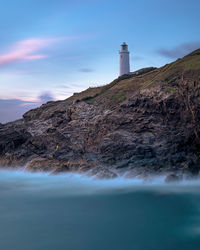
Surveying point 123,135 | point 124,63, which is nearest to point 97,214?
point 123,135

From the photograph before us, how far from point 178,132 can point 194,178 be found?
4.30 meters

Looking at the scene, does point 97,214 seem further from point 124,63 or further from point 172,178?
point 124,63

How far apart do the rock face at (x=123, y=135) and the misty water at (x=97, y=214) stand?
1672 mm

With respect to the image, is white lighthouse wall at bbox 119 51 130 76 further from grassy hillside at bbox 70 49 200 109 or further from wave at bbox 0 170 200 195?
wave at bbox 0 170 200 195

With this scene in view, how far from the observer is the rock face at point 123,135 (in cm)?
2128

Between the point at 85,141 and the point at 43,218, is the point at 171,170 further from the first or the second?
the point at 43,218

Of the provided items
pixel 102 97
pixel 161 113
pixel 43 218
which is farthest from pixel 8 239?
pixel 102 97

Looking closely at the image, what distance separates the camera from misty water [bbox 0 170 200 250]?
35.8 feet

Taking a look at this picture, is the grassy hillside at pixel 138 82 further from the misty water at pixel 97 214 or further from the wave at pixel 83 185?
the misty water at pixel 97 214

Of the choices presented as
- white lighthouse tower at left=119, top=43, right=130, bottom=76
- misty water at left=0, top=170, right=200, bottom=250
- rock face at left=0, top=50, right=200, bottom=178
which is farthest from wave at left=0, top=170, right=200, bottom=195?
white lighthouse tower at left=119, top=43, right=130, bottom=76

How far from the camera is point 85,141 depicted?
25359 millimetres

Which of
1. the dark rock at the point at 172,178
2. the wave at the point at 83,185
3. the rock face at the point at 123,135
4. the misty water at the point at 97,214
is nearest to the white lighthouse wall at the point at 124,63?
the rock face at the point at 123,135

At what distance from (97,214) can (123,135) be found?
365 inches

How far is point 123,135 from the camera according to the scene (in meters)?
22.6
